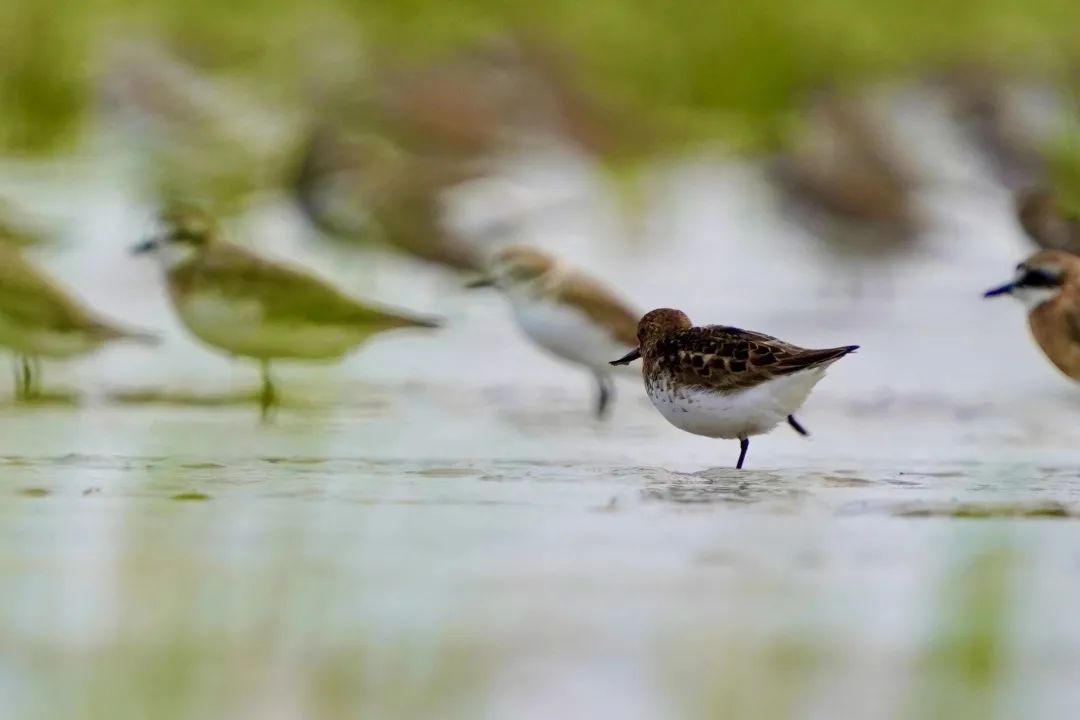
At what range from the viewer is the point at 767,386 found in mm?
4406

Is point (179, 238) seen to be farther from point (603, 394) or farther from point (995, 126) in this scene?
point (995, 126)

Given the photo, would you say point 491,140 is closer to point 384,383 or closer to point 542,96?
point 542,96

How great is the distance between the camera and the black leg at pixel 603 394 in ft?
18.6

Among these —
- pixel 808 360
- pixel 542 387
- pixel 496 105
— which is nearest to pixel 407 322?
pixel 542 387

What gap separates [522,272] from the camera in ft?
19.9

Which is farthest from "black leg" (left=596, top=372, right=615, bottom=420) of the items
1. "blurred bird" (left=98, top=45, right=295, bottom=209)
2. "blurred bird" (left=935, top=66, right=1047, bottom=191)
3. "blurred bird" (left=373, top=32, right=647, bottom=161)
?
"blurred bird" (left=373, top=32, right=647, bottom=161)

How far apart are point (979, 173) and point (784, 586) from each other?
718cm

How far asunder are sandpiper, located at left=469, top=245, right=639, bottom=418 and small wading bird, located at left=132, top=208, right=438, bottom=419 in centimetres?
34

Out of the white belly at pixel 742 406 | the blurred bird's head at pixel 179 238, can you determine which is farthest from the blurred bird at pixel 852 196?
the white belly at pixel 742 406

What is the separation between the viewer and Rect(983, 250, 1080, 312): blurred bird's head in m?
5.45

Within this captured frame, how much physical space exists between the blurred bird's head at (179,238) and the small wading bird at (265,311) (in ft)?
0.05

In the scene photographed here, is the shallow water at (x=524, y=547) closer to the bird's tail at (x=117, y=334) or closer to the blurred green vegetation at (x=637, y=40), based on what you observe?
the bird's tail at (x=117, y=334)

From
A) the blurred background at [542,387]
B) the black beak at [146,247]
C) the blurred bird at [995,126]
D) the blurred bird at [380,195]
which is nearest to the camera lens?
the blurred background at [542,387]

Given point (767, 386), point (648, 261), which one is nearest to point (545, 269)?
point (767, 386)
